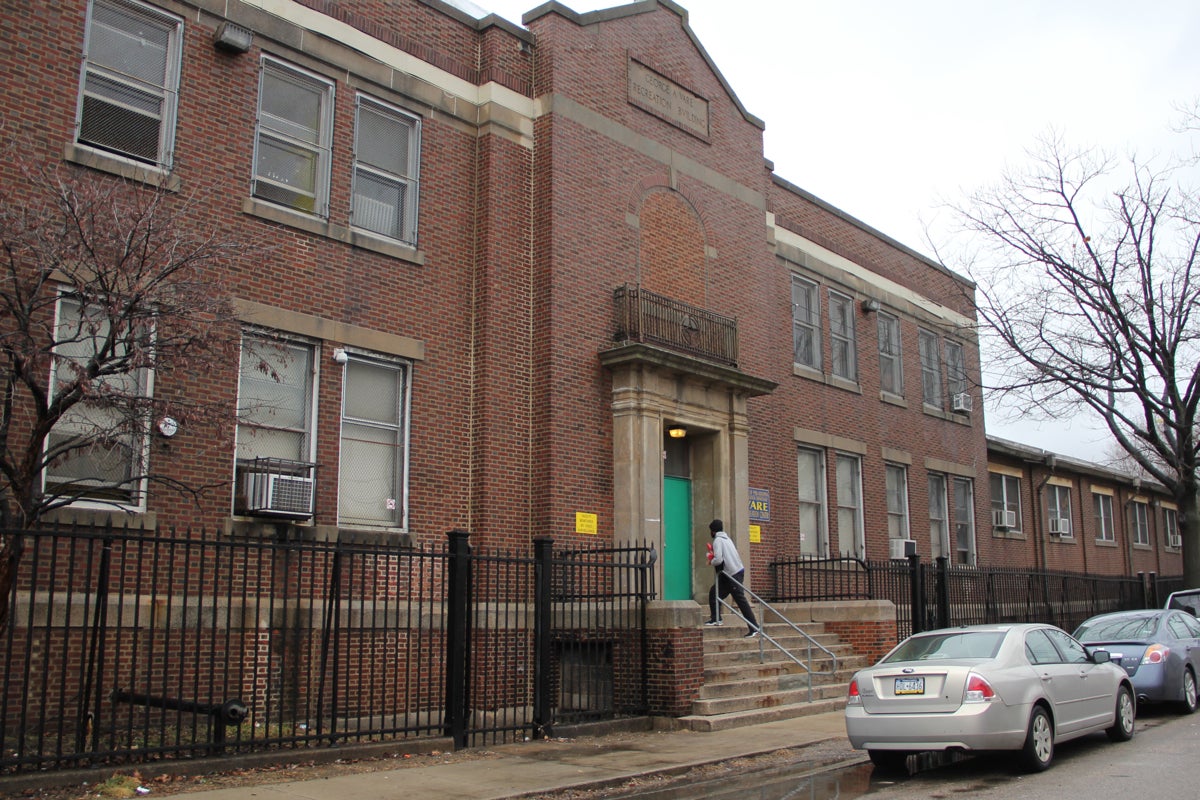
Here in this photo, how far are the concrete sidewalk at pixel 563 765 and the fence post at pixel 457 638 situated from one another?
479 millimetres

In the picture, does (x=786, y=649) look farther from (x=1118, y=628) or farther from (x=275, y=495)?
(x=275, y=495)

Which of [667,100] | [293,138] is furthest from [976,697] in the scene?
[667,100]

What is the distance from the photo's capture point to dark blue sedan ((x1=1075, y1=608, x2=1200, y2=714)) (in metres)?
13.4

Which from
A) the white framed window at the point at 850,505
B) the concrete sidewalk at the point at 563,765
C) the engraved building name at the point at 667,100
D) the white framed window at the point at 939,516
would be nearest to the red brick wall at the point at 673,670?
the concrete sidewalk at the point at 563,765

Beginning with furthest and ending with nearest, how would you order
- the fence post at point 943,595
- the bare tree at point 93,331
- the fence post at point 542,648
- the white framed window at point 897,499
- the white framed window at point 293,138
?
1. the white framed window at point 897,499
2. the fence post at point 943,595
3. the white framed window at point 293,138
4. the fence post at point 542,648
5. the bare tree at point 93,331

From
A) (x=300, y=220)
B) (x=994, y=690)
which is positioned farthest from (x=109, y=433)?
(x=994, y=690)

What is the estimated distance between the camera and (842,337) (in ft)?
73.2

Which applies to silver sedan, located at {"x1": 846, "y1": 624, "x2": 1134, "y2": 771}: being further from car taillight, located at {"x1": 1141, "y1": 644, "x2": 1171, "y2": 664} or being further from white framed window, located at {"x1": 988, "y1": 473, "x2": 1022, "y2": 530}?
white framed window, located at {"x1": 988, "y1": 473, "x2": 1022, "y2": 530}

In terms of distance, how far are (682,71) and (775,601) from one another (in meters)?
8.90

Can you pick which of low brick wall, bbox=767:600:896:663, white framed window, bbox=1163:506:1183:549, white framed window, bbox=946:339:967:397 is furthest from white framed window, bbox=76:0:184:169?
white framed window, bbox=1163:506:1183:549

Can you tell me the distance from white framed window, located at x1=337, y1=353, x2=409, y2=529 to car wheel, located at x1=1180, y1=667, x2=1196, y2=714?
9846mm

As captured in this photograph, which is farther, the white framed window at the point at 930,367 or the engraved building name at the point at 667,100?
the white framed window at the point at 930,367

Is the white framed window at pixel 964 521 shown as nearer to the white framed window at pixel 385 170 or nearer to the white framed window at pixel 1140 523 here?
the white framed window at pixel 1140 523

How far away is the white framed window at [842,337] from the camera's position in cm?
2203
